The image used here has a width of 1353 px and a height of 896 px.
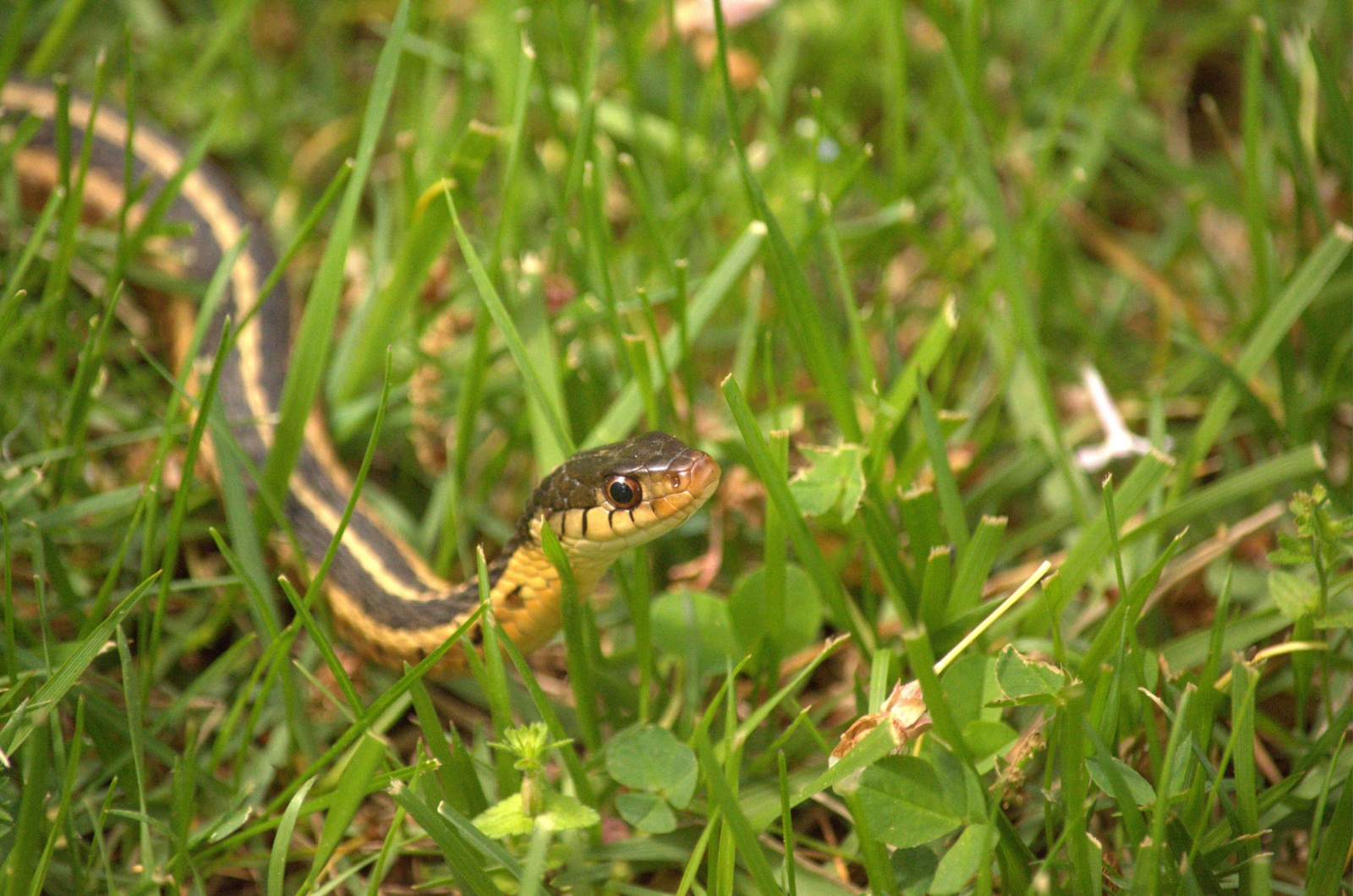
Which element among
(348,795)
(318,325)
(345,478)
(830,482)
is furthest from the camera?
(345,478)

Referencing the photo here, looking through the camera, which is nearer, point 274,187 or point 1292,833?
point 1292,833

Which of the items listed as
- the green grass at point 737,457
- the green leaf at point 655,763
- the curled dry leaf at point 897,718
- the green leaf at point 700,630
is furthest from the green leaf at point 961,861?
the green leaf at point 700,630

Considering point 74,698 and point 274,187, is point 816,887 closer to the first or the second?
point 74,698

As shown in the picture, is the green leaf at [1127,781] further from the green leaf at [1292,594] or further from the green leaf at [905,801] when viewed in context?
the green leaf at [1292,594]

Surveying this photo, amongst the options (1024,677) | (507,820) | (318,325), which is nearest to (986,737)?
Answer: (1024,677)

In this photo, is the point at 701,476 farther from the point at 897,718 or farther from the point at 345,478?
the point at 345,478

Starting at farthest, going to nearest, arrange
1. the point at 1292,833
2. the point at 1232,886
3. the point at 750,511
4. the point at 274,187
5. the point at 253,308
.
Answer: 1. the point at 274,187
2. the point at 750,511
3. the point at 253,308
4. the point at 1292,833
5. the point at 1232,886

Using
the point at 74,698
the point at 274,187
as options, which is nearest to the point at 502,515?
the point at 74,698

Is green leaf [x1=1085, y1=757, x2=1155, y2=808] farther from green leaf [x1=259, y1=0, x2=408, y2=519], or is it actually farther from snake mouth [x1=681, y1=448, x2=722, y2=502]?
green leaf [x1=259, y1=0, x2=408, y2=519]
